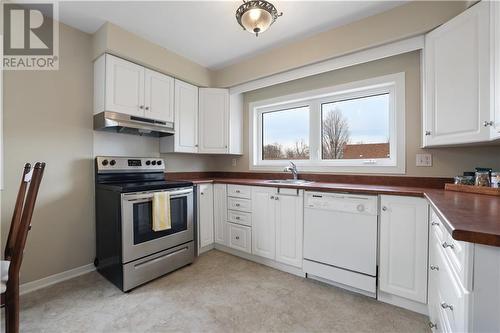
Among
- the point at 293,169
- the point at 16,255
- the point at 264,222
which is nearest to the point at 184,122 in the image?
the point at 293,169

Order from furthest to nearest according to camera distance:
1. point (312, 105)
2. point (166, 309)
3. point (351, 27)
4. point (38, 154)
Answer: point (312, 105), point (351, 27), point (38, 154), point (166, 309)

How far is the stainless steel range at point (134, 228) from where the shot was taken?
193 centimetres

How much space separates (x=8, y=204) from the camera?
6.09 ft

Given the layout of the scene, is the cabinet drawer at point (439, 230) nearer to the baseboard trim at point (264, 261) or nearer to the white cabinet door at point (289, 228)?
the white cabinet door at point (289, 228)

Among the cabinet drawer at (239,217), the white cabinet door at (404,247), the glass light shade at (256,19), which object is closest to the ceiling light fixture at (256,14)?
the glass light shade at (256,19)

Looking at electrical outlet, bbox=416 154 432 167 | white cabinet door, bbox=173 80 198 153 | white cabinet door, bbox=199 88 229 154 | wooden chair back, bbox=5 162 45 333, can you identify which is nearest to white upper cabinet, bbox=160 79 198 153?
white cabinet door, bbox=173 80 198 153

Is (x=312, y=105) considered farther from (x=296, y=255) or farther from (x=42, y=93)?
(x=42, y=93)

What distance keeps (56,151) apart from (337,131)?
295cm

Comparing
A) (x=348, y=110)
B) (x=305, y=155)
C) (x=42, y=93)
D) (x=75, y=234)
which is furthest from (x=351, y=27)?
(x=75, y=234)

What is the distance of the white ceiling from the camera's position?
1891 millimetres

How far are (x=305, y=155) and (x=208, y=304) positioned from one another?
1.98m

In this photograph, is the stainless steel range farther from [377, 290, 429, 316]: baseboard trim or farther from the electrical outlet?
the electrical outlet

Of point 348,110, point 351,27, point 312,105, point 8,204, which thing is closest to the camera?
point 8,204

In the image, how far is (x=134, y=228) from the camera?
1983 mm
